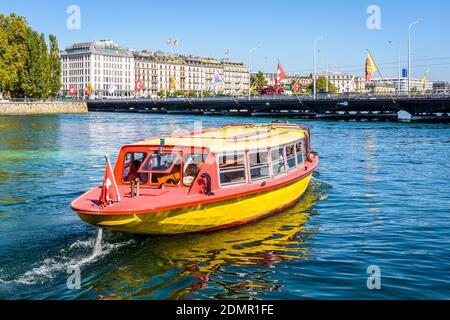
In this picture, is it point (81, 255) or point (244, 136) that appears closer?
point (81, 255)

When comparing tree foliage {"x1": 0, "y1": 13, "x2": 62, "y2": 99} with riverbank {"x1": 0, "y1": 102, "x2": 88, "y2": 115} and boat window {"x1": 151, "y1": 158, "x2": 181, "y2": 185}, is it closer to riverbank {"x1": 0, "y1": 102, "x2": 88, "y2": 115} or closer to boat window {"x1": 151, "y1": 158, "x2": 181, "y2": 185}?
riverbank {"x1": 0, "y1": 102, "x2": 88, "y2": 115}

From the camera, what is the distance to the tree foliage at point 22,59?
104 m

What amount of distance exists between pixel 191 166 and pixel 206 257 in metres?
3.16

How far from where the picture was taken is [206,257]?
46.6ft

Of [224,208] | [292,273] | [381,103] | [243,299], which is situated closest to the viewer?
[243,299]

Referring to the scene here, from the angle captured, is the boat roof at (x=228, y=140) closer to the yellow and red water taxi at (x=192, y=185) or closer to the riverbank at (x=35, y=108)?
the yellow and red water taxi at (x=192, y=185)

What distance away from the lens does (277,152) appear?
18.9 metres

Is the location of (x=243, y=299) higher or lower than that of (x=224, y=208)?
lower

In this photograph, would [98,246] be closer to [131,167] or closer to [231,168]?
[131,167]

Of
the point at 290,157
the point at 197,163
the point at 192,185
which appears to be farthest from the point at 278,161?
the point at 192,185
